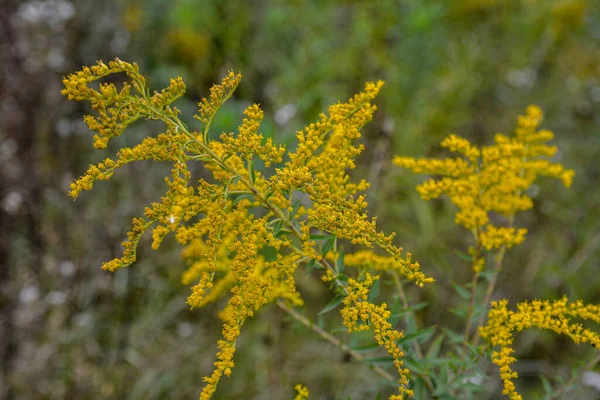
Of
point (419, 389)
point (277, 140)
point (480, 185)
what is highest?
point (277, 140)

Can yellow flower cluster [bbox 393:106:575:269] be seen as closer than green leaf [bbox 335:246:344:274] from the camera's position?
No

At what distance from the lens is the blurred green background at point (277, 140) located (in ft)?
10.7

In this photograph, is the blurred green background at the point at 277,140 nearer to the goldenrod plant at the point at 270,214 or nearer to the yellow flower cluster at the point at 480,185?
the yellow flower cluster at the point at 480,185

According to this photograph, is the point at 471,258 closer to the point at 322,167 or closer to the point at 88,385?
the point at 322,167

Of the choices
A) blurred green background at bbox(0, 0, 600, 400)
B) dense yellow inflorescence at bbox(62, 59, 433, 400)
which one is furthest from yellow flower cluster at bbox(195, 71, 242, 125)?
blurred green background at bbox(0, 0, 600, 400)

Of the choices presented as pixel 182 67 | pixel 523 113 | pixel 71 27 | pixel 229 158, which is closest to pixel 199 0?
pixel 182 67

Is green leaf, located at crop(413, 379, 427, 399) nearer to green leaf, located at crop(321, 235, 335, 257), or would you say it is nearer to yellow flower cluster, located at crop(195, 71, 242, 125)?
green leaf, located at crop(321, 235, 335, 257)

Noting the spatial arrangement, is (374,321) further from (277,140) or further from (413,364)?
(277,140)

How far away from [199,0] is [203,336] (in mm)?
3341

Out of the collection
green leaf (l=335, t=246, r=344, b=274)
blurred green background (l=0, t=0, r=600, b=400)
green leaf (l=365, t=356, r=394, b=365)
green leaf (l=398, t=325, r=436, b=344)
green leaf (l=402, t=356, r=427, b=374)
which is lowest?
green leaf (l=402, t=356, r=427, b=374)

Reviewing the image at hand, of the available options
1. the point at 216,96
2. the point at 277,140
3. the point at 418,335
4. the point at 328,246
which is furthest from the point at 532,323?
the point at 277,140

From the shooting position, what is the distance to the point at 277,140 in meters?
3.19

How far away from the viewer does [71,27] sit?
14.5ft

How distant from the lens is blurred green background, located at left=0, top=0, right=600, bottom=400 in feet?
10.7
